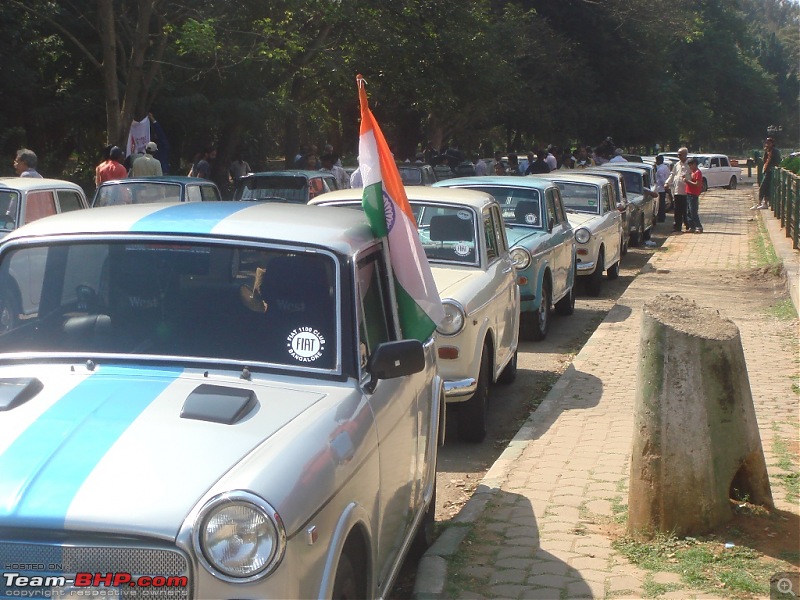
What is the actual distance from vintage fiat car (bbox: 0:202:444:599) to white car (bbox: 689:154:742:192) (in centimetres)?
4583

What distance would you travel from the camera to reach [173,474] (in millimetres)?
3033

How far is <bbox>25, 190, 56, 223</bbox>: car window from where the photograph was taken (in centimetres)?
1052

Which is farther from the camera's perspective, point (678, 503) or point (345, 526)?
point (678, 503)

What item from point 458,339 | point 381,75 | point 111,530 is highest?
point 381,75

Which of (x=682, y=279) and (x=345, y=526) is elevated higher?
(x=345, y=526)

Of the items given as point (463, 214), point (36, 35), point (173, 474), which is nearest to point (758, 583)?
point (173, 474)

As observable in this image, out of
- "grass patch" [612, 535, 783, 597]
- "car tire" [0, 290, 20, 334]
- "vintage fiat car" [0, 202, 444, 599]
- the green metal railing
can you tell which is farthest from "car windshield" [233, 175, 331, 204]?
"car tire" [0, 290, 20, 334]

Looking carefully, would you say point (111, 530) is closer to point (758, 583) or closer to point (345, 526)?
point (345, 526)

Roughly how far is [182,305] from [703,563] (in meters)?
2.68

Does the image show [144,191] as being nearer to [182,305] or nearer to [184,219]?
[184,219]

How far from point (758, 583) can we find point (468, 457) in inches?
130

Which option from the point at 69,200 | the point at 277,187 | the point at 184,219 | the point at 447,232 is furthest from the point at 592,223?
the point at 184,219

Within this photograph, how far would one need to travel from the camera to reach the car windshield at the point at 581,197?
17.1 m

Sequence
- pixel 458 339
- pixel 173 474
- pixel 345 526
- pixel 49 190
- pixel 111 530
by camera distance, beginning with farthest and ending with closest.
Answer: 1. pixel 49 190
2. pixel 458 339
3. pixel 345 526
4. pixel 173 474
5. pixel 111 530
